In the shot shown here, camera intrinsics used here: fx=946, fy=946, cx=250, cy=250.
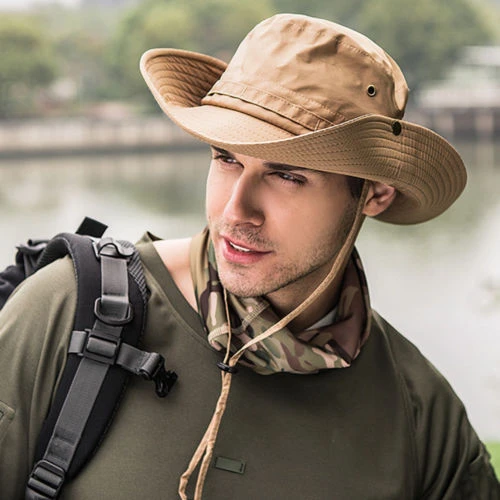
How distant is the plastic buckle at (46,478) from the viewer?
3.57 ft

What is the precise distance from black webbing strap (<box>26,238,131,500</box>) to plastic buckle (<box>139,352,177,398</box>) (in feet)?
0.14

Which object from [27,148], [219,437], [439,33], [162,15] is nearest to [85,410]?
[219,437]

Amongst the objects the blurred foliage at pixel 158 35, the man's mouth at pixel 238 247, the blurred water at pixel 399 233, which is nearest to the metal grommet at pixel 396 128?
the man's mouth at pixel 238 247

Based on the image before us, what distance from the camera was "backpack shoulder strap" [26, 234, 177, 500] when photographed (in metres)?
1.09

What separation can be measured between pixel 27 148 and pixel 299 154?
1426 cm

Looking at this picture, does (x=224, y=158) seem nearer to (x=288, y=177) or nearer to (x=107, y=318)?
(x=288, y=177)

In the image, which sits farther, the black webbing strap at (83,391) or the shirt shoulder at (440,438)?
the shirt shoulder at (440,438)

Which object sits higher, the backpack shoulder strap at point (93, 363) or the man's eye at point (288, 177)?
the man's eye at point (288, 177)

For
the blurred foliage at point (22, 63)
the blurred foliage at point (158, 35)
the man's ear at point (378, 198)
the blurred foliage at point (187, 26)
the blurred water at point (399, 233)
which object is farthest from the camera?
the blurred foliage at point (187, 26)

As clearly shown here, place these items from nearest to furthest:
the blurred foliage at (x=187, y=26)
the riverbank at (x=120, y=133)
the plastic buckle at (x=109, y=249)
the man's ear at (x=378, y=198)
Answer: the plastic buckle at (x=109, y=249) < the man's ear at (x=378, y=198) < the riverbank at (x=120, y=133) < the blurred foliage at (x=187, y=26)

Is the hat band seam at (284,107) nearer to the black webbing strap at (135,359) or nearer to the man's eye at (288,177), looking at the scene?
the man's eye at (288,177)

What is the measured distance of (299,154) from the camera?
1.08 m

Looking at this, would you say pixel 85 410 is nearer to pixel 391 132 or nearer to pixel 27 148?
pixel 391 132

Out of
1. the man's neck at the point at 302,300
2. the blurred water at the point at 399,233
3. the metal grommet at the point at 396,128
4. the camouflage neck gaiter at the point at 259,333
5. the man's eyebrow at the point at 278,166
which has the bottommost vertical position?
the camouflage neck gaiter at the point at 259,333
